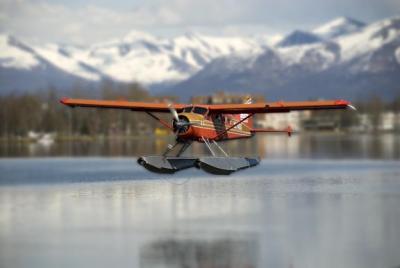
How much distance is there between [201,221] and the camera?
13.8 m

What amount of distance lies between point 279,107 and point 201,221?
336 inches

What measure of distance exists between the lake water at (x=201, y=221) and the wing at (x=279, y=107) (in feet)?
5.87

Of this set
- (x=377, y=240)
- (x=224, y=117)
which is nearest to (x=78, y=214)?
(x=377, y=240)

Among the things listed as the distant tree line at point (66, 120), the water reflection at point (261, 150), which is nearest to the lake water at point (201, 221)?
the water reflection at point (261, 150)

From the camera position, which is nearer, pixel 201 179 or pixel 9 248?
pixel 9 248

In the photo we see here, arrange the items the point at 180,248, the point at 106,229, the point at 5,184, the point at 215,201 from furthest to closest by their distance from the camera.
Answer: the point at 5,184, the point at 215,201, the point at 106,229, the point at 180,248

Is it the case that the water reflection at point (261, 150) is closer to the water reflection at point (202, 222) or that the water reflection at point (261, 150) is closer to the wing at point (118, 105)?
the wing at point (118, 105)

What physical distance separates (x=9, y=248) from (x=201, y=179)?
10.3 meters

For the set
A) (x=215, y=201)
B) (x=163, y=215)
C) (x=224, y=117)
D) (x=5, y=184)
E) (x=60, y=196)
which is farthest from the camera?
(x=224, y=117)

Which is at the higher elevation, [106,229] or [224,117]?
[224,117]

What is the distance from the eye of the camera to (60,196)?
17.5 m

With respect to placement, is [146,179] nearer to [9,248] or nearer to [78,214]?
[78,214]

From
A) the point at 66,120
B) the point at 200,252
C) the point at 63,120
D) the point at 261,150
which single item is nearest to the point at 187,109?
the point at 200,252

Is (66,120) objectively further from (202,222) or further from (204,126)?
(202,222)
